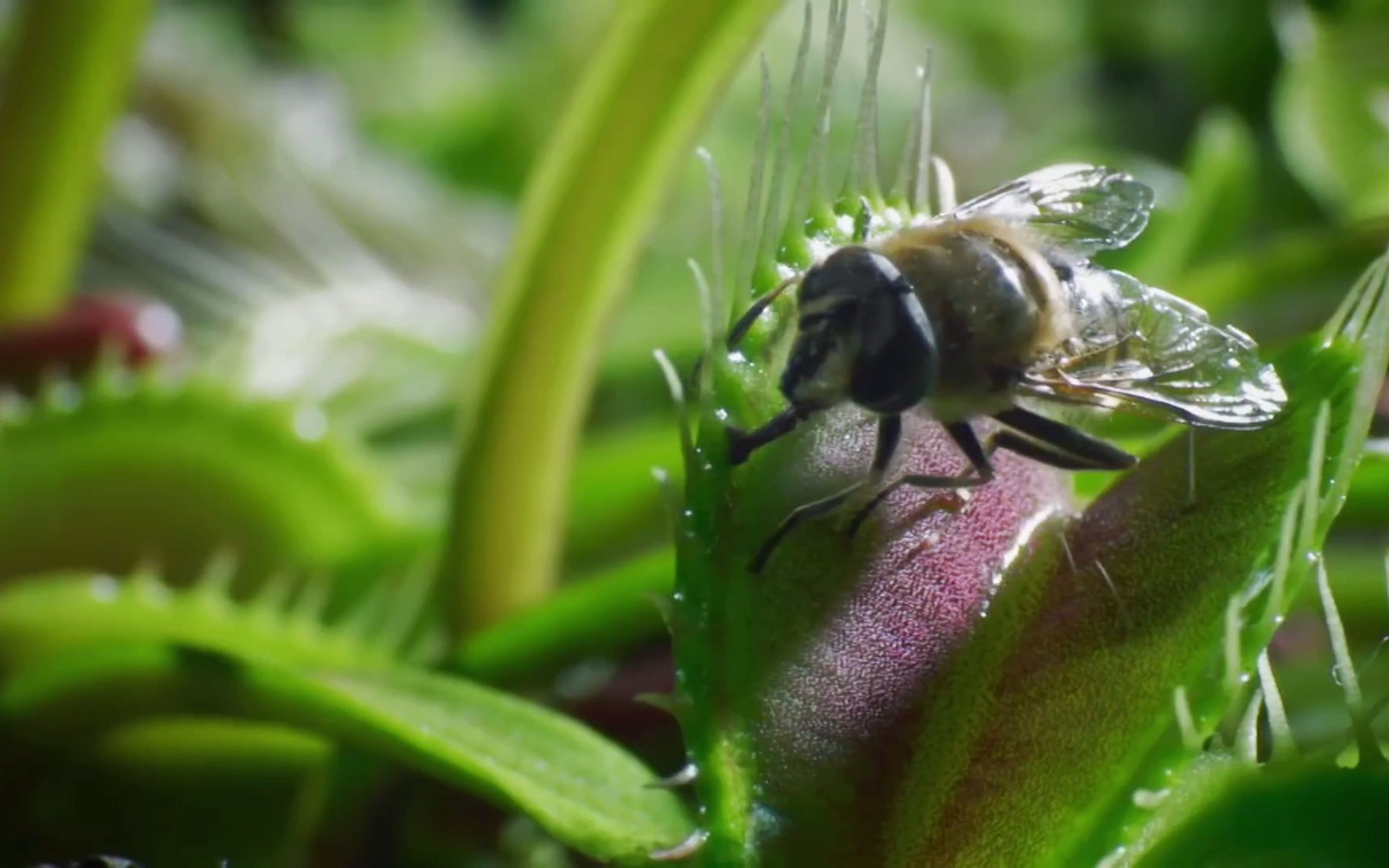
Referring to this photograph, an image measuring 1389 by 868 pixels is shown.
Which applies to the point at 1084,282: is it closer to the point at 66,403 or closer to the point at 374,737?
the point at 374,737

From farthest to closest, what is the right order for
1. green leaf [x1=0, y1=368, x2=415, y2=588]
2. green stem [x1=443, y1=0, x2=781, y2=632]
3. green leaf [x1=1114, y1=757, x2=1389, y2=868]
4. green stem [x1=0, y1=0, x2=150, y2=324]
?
green stem [x1=0, y1=0, x2=150, y2=324] → green leaf [x1=0, y1=368, x2=415, y2=588] → green stem [x1=443, y1=0, x2=781, y2=632] → green leaf [x1=1114, y1=757, x2=1389, y2=868]

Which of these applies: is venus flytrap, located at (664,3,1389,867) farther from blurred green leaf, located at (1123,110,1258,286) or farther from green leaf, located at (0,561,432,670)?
blurred green leaf, located at (1123,110,1258,286)

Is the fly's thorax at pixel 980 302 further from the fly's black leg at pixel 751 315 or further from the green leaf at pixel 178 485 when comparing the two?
the green leaf at pixel 178 485

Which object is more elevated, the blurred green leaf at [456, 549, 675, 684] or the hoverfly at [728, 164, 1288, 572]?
the hoverfly at [728, 164, 1288, 572]

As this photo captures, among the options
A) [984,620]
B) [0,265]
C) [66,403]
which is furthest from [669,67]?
[0,265]

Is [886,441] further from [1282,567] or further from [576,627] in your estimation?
[576,627]

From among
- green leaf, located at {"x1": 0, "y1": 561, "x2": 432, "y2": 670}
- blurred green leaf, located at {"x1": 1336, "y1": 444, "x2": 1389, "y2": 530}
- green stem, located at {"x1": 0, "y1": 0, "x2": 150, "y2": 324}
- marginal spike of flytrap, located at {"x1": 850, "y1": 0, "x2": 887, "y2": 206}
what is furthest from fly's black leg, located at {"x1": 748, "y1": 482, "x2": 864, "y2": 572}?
green stem, located at {"x1": 0, "y1": 0, "x2": 150, "y2": 324}
